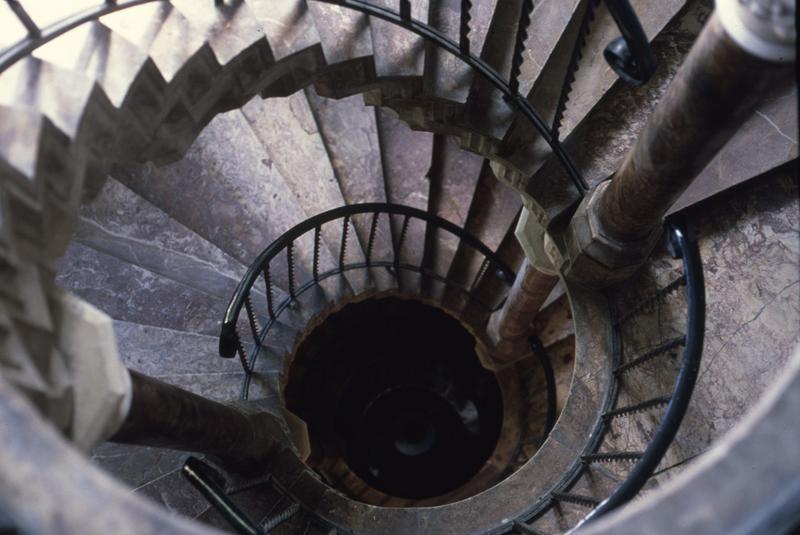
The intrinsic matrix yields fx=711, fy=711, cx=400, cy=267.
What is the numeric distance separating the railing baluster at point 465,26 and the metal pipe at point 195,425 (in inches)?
87.5

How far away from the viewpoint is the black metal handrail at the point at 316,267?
4.60 metres

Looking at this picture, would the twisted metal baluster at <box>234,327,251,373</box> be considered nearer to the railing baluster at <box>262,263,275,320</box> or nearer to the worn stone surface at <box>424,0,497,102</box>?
the railing baluster at <box>262,263,275,320</box>

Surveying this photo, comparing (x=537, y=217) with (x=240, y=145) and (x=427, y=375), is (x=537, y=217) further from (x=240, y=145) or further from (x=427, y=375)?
(x=427, y=375)

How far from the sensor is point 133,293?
519cm

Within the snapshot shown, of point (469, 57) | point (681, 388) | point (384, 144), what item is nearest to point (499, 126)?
point (469, 57)

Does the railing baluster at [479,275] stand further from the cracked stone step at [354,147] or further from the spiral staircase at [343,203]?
the cracked stone step at [354,147]

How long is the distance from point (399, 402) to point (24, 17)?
6.98 meters

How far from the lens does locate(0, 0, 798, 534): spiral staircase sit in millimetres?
3123

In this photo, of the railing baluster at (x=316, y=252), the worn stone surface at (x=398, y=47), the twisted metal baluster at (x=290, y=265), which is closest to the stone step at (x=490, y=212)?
the railing baluster at (x=316, y=252)

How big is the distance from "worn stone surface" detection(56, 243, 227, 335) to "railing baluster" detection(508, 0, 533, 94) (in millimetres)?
2821

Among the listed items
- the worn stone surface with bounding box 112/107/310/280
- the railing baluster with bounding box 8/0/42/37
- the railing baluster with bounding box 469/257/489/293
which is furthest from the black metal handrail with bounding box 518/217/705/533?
the worn stone surface with bounding box 112/107/310/280

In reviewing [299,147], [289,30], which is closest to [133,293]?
[299,147]

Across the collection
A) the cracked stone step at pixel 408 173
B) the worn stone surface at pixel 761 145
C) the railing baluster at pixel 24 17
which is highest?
→ the railing baluster at pixel 24 17

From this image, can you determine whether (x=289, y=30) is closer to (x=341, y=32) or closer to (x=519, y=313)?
(x=341, y=32)
